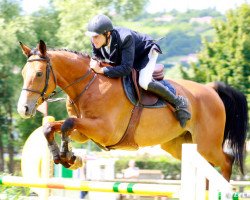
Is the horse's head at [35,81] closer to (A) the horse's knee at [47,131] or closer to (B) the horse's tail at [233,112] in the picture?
(A) the horse's knee at [47,131]

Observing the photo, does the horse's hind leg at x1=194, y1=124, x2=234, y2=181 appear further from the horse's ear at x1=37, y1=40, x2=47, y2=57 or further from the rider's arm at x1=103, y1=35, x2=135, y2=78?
the horse's ear at x1=37, y1=40, x2=47, y2=57

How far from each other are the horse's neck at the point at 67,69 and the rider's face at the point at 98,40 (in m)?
0.24

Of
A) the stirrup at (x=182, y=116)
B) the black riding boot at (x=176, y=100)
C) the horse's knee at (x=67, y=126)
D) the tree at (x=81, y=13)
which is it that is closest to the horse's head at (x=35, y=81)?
the horse's knee at (x=67, y=126)

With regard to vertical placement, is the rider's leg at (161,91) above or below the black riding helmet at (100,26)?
below

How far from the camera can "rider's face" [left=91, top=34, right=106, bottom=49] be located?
6.56 metres

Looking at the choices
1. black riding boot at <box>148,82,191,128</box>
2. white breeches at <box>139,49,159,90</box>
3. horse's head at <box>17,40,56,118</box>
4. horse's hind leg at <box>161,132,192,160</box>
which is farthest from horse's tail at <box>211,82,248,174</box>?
horse's head at <box>17,40,56,118</box>

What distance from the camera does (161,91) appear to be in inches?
275

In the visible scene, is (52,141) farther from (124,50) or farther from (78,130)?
(124,50)

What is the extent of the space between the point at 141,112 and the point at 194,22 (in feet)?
580

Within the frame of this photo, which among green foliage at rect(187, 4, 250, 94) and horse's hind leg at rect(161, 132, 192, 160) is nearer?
horse's hind leg at rect(161, 132, 192, 160)

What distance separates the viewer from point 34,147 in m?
7.81

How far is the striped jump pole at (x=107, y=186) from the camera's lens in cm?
514

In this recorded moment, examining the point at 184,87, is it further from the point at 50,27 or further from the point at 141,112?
the point at 50,27

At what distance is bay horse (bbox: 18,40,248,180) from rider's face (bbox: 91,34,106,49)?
0.23m
